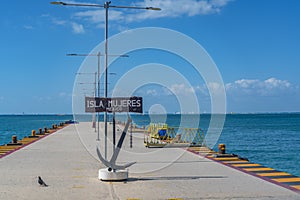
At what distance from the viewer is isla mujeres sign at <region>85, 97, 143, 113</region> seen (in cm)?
1391

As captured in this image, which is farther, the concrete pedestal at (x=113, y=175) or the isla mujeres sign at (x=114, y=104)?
the isla mujeres sign at (x=114, y=104)

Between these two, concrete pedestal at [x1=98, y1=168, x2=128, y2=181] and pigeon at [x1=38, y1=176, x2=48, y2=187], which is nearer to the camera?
pigeon at [x1=38, y1=176, x2=48, y2=187]

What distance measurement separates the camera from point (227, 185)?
12.8 meters

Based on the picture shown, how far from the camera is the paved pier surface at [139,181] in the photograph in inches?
453

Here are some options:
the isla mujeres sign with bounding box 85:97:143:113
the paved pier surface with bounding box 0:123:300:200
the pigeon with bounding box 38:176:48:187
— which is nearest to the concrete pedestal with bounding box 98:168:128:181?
the paved pier surface with bounding box 0:123:300:200

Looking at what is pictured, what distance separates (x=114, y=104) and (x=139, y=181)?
253cm

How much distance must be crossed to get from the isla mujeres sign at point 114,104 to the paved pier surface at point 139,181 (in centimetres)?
221

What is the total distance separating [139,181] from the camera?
13680mm

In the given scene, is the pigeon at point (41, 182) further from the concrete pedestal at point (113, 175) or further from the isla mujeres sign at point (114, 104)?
the isla mujeres sign at point (114, 104)

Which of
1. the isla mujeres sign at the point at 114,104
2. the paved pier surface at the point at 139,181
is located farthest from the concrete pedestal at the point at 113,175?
the isla mujeres sign at the point at 114,104

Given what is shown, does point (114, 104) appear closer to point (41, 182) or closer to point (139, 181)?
Answer: point (139, 181)

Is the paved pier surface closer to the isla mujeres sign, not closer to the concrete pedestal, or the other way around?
the concrete pedestal

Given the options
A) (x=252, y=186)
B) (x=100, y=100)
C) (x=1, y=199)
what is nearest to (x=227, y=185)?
(x=252, y=186)

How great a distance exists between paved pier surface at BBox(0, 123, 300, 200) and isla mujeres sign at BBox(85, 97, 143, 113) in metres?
2.21
